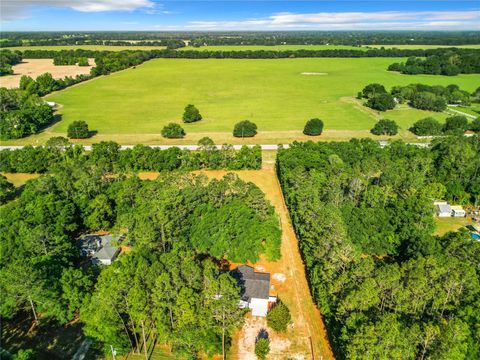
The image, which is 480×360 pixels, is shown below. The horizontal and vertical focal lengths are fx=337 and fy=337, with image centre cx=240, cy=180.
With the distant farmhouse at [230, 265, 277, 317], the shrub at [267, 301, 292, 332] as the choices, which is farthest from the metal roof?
the shrub at [267, 301, 292, 332]

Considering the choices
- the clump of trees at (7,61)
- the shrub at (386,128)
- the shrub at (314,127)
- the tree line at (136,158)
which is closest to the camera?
the tree line at (136,158)

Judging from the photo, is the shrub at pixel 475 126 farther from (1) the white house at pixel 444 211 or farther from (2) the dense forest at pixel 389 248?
(1) the white house at pixel 444 211

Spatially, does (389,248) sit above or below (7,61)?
below

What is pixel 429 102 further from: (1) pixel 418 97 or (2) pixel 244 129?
(2) pixel 244 129

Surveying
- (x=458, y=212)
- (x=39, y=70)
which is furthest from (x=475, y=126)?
(x=39, y=70)

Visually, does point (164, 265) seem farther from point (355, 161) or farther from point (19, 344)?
point (355, 161)

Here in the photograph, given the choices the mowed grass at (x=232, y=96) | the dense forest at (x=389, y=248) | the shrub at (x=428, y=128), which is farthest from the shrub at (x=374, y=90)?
the dense forest at (x=389, y=248)
